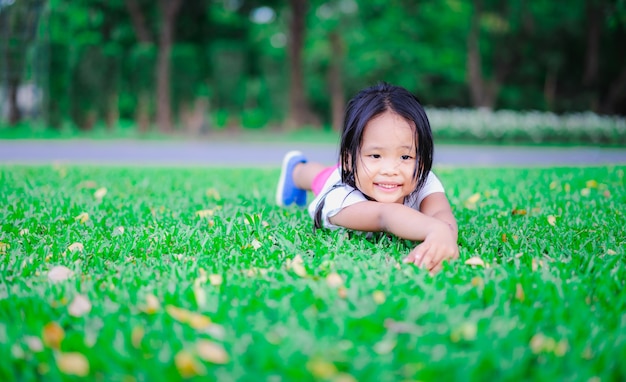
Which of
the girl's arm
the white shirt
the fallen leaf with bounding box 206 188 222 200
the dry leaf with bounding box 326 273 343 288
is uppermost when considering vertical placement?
the white shirt

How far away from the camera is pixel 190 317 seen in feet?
5.15

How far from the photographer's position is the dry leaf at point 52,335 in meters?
1.48

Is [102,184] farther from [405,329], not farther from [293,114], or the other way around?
[293,114]

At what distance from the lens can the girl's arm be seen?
224 centimetres

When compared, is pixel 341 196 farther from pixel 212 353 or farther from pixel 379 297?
pixel 212 353

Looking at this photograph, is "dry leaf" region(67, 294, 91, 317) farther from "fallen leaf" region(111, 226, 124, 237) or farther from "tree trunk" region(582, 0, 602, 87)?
"tree trunk" region(582, 0, 602, 87)

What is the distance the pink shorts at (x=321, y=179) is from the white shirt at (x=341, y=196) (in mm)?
214

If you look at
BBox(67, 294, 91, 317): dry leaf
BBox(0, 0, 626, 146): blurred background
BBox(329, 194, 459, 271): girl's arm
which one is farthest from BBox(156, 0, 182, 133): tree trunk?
BBox(67, 294, 91, 317): dry leaf

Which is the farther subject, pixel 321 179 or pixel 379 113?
pixel 321 179

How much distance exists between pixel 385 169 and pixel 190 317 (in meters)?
1.30

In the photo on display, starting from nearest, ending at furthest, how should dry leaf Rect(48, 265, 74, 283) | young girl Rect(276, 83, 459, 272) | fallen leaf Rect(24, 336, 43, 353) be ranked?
fallen leaf Rect(24, 336, 43, 353), dry leaf Rect(48, 265, 74, 283), young girl Rect(276, 83, 459, 272)

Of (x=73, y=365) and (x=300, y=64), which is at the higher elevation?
(x=300, y=64)

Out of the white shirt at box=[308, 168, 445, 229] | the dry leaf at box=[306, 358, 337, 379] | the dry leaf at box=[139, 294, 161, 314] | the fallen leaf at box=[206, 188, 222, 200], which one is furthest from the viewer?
the fallen leaf at box=[206, 188, 222, 200]

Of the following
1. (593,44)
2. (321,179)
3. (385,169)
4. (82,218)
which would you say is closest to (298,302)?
(385,169)
